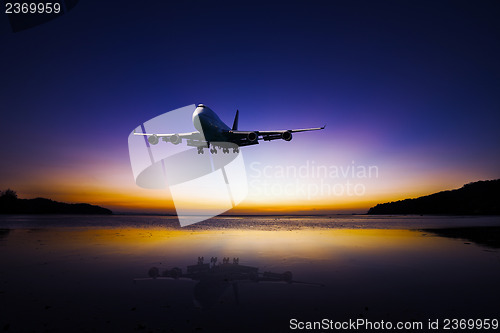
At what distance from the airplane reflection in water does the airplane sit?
28.2 m

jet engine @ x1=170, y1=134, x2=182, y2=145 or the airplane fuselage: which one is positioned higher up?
the airplane fuselage

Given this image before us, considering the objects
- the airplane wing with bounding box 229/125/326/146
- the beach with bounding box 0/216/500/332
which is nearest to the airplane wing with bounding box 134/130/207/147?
the airplane wing with bounding box 229/125/326/146

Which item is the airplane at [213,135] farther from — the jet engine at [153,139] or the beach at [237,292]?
the beach at [237,292]

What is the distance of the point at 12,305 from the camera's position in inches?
341

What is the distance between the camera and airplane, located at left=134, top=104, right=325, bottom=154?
41375mm

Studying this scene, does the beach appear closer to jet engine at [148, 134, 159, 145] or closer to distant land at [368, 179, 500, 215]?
jet engine at [148, 134, 159, 145]

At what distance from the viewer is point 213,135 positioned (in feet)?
148

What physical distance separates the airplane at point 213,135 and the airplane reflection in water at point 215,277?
28.2 metres

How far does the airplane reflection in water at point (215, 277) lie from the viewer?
33.1ft

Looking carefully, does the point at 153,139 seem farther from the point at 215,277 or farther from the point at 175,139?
the point at 215,277

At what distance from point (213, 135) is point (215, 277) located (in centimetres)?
3458

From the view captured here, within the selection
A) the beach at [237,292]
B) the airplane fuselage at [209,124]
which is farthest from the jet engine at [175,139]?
the beach at [237,292]

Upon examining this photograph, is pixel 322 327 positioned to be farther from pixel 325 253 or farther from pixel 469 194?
pixel 469 194

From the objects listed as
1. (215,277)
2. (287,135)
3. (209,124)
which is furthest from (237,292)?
(209,124)
